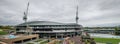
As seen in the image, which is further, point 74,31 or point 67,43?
point 74,31

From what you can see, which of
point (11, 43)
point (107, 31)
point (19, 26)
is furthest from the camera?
point (107, 31)

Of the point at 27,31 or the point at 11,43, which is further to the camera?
the point at 27,31

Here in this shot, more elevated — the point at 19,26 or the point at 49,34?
the point at 19,26

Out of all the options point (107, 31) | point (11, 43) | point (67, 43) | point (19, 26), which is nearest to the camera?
point (67, 43)

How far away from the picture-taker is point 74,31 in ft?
261

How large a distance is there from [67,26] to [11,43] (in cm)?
4017

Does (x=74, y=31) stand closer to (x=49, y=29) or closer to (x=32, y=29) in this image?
(x=49, y=29)

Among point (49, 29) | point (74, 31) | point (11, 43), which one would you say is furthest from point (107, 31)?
point (11, 43)

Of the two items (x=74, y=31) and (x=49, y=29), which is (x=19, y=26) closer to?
(x=49, y=29)

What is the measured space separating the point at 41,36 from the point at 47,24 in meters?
7.76

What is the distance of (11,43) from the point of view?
141ft

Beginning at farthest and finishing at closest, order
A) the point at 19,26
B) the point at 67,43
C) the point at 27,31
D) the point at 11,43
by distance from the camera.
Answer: the point at 19,26 < the point at 27,31 < the point at 11,43 < the point at 67,43

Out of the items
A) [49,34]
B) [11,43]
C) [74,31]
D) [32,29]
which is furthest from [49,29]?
[11,43]

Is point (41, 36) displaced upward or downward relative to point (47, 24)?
downward
